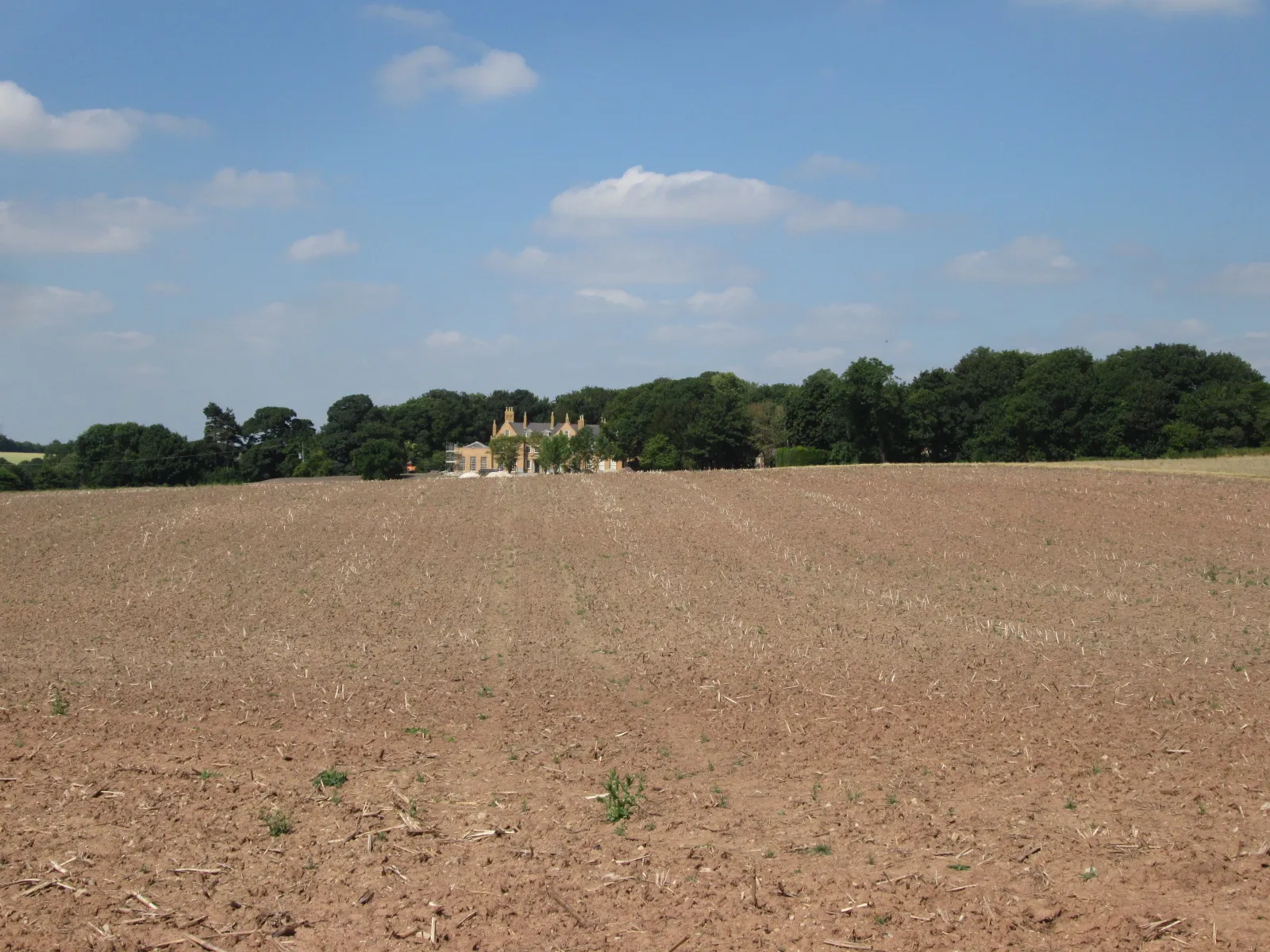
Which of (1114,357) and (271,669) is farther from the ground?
(1114,357)

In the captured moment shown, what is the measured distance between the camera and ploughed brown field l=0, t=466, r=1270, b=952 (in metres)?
7.42

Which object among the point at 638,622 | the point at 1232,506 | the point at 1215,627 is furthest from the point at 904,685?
the point at 1232,506

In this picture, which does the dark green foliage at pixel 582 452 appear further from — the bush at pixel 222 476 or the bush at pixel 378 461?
the bush at pixel 378 461

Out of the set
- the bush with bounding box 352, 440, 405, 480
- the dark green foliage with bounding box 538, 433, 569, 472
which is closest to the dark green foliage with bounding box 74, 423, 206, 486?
the bush with bounding box 352, 440, 405, 480

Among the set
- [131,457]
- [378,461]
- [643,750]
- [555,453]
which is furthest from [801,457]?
[643,750]

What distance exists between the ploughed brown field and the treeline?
45139mm

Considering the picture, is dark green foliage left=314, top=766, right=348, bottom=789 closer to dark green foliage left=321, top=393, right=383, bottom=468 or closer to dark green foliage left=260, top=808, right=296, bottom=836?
dark green foliage left=260, top=808, right=296, bottom=836

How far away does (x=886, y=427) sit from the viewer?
88625mm

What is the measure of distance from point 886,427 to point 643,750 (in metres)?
80.5

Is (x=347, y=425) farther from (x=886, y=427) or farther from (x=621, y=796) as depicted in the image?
(x=621, y=796)

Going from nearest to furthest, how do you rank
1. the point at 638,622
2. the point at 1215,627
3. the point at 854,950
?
the point at 854,950 < the point at 1215,627 < the point at 638,622

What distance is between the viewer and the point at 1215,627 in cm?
1811

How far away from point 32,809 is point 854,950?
7.73 metres

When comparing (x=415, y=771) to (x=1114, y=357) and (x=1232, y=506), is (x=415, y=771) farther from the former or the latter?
(x=1114, y=357)
